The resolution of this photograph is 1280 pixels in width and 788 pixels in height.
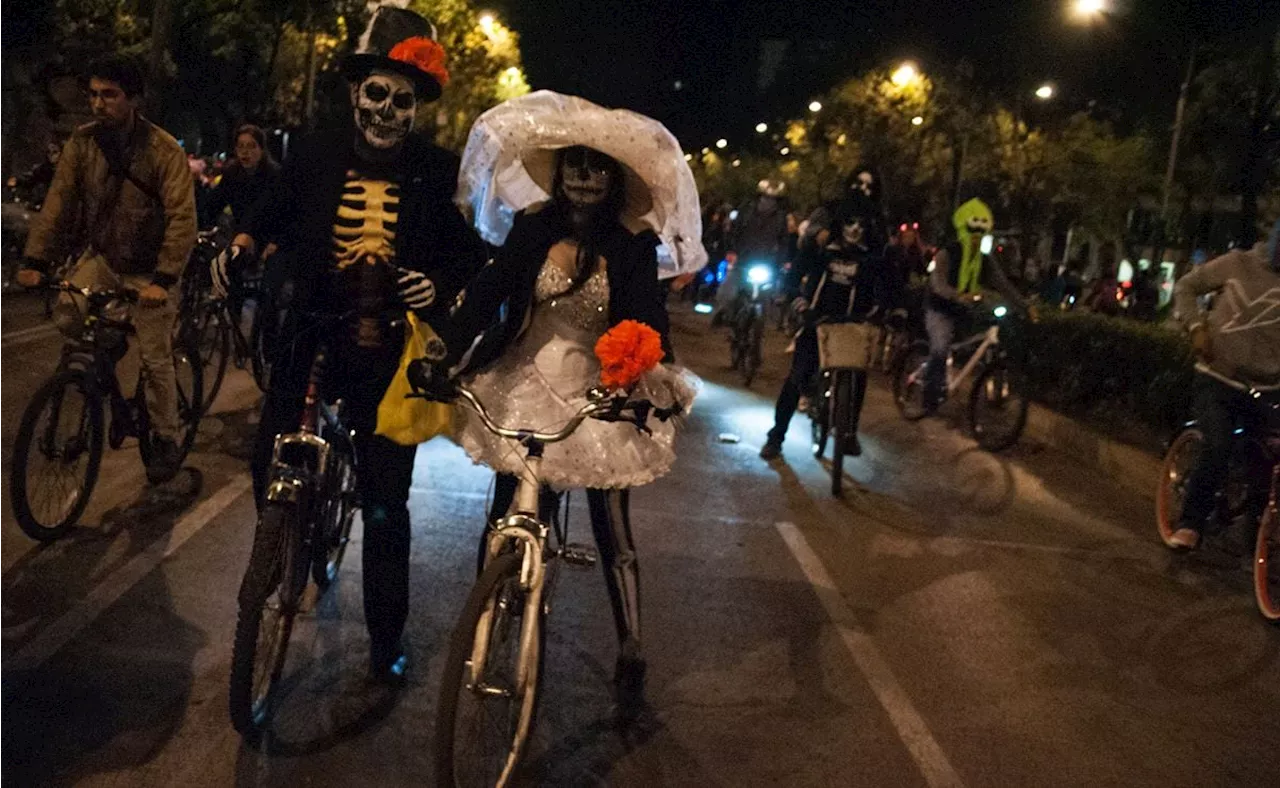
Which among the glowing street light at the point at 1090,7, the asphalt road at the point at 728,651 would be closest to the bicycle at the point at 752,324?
the asphalt road at the point at 728,651

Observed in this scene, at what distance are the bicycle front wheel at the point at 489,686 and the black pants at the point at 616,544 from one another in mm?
776

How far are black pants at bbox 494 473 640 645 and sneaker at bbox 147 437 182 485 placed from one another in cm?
282

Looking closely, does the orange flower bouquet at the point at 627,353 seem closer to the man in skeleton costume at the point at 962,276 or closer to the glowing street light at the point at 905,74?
the man in skeleton costume at the point at 962,276

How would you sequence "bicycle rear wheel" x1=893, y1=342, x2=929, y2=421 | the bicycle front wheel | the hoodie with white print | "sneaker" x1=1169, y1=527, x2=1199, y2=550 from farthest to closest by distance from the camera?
"bicycle rear wheel" x1=893, y1=342, x2=929, y2=421 < "sneaker" x1=1169, y1=527, x2=1199, y2=550 < the hoodie with white print < the bicycle front wheel

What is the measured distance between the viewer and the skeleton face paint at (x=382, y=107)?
426cm

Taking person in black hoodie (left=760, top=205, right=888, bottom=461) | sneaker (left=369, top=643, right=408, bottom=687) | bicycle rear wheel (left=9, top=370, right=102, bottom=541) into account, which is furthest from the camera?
person in black hoodie (left=760, top=205, right=888, bottom=461)

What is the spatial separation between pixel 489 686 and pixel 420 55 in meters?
2.11

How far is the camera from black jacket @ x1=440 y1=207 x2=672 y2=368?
4.12m

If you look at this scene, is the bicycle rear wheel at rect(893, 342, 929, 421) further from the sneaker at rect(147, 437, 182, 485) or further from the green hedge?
the sneaker at rect(147, 437, 182, 485)

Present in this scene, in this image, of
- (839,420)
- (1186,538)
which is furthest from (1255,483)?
(839,420)

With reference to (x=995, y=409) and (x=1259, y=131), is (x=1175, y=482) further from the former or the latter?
(x=1259, y=131)

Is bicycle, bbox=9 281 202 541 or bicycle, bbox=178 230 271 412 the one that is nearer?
bicycle, bbox=9 281 202 541

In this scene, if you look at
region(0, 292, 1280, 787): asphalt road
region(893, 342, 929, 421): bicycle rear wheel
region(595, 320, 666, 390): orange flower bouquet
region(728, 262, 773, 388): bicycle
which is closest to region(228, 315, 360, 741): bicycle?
region(0, 292, 1280, 787): asphalt road

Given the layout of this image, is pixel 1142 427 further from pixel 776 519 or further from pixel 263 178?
pixel 263 178
